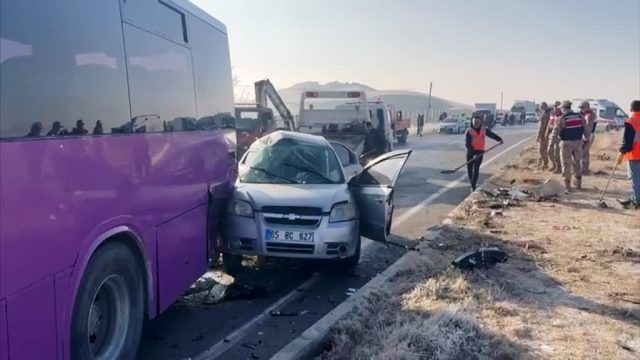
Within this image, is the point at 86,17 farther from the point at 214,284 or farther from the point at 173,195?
the point at 214,284

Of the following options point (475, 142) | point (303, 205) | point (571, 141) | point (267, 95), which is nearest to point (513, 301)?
point (303, 205)

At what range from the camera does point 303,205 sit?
665 centimetres

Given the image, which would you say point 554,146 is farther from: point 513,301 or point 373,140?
point 513,301

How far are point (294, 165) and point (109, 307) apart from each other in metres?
3.99

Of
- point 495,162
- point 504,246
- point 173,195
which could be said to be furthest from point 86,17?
point 495,162

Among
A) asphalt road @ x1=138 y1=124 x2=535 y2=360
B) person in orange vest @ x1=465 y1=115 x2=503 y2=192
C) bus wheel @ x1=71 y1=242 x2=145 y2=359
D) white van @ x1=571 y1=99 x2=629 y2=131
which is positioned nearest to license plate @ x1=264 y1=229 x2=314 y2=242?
asphalt road @ x1=138 y1=124 x2=535 y2=360

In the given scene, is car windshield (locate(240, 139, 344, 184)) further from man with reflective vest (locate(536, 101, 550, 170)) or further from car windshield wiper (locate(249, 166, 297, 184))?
man with reflective vest (locate(536, 101, 550, 170))

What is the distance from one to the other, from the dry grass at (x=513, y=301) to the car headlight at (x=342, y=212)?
93 cm

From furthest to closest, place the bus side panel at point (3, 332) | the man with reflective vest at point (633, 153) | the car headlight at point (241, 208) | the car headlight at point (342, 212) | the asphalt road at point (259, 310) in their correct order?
the man with reflective vest at point (633, 153), the car headlight at point (342, 212), the car headlight at point (241, 208), the asphalt road at point (259, 310), the bus side panel at point (3, 332)

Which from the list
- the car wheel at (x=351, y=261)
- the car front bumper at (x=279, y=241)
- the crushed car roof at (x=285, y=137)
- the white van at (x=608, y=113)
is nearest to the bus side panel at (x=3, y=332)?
the car front bumper at (x=279, y=241)

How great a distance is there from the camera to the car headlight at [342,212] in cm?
677

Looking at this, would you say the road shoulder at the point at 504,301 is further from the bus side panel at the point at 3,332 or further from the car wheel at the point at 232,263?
A: the bus side panel at the point at 3,332

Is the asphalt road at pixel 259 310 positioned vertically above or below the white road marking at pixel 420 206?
above

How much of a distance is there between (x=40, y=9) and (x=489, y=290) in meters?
4.96
